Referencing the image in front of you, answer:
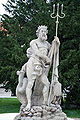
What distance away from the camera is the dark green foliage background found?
14195 millimetres

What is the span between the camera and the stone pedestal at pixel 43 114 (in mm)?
7223

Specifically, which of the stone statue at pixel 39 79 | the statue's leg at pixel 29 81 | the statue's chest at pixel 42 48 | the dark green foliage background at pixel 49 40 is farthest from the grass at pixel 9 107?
the statue's chest at pixel 42 48

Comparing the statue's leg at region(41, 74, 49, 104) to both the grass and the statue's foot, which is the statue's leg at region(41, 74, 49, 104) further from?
the grass

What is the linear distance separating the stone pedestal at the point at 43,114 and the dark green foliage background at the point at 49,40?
20.2ft

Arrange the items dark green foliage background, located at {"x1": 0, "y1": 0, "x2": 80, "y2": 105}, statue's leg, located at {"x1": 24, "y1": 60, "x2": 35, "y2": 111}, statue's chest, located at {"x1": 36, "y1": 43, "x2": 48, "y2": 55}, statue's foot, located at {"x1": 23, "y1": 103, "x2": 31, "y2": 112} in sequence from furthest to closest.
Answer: dark green foliage background, located at {"x1": 0, "y1": 0, "x2": 80, "y2": 105}, statue's chest, located at {"x1": 36, "y1": 43, "x2": 48, "y2": 55}, statue's leg, located at {"x1": 24, "y1": 60, "x2": 35, "y2": 111}, statue's foot, located at {"x1": 23, "y1": 103, "x2": 31, "y2": 112}

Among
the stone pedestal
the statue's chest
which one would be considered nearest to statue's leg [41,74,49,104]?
the stone pedestal

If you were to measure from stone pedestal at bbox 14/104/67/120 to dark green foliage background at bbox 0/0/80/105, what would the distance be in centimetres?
616

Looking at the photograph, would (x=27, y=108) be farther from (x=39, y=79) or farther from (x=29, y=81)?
(x=39, y=79)

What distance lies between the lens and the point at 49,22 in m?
15.4

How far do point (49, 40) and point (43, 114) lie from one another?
29.9ft

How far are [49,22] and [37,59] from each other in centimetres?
808

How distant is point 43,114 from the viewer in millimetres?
7285

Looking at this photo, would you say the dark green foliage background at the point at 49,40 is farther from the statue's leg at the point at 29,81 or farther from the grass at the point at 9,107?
the statue's leg at the point at 29,81

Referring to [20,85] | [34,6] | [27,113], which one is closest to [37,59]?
[20,85]
